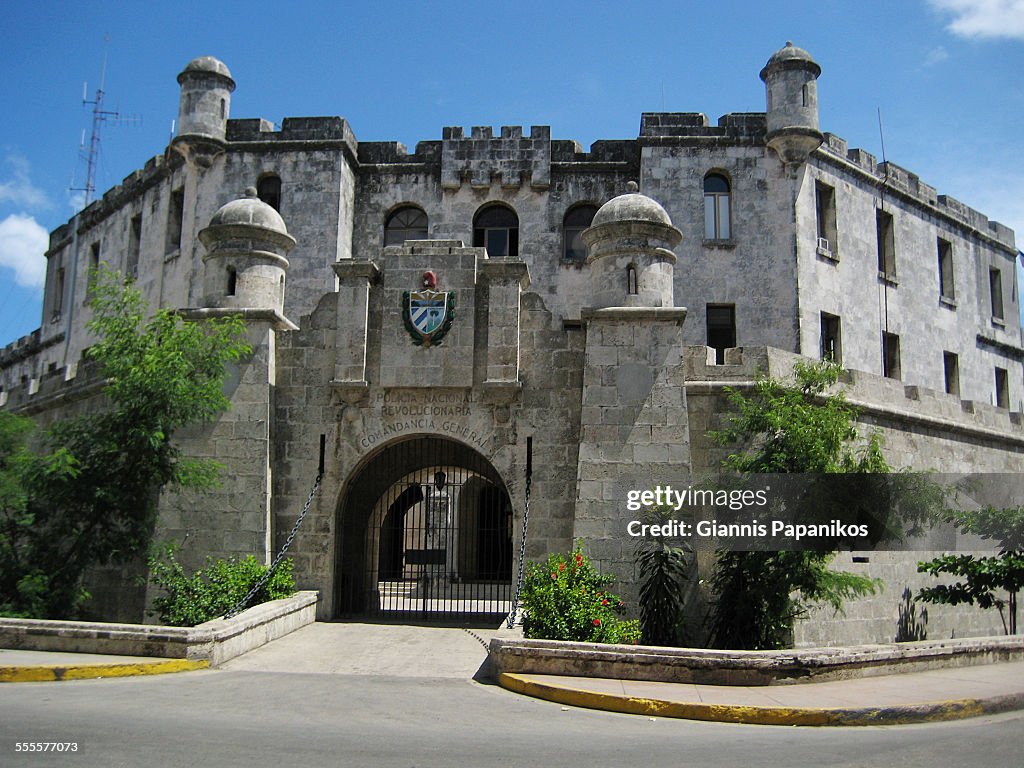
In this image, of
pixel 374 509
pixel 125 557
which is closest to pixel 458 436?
pixel 374 509

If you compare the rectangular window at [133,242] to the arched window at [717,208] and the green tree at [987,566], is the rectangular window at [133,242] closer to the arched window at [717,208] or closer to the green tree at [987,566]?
the arched window at [717,208]

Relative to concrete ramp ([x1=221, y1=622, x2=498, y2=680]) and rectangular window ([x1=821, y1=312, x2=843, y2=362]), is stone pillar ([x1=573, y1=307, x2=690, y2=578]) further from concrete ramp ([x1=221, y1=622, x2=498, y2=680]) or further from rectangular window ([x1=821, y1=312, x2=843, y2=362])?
rectangular window ([x1=821, y1=312, x2=843, y2=362])

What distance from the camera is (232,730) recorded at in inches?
305

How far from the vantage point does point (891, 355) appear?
2611 centimetres

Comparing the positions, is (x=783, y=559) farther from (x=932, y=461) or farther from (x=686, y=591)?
(x=932, y=461)

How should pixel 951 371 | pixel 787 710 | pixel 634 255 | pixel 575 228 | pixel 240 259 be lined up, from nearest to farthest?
1. pixel 787 710
2. pixel 634 255
3. pixel 240 259
4. pixel 575 228
5. pixel 951 371

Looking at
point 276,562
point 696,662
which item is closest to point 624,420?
point 696,662

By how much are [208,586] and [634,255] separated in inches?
326

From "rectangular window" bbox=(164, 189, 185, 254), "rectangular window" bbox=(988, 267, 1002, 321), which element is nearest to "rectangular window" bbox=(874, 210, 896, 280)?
"rectangular window" bbox=(988, 267, 1002, 321)

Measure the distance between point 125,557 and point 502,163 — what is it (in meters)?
14.5

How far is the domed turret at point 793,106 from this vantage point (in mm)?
23172

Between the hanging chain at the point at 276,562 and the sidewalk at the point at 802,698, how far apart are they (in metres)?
4.37
